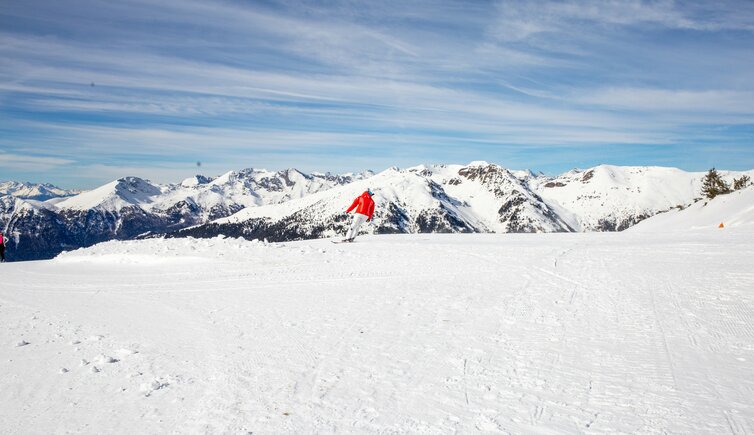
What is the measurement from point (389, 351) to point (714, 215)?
45.3 metres

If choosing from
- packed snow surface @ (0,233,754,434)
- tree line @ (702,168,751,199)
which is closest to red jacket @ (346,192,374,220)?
packed snow surface @ (0,233,754,434)

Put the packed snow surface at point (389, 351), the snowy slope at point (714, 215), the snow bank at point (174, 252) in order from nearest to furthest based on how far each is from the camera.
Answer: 1. the packed snow surface at point (389, 351)
2. the snow bank at point (174, 252)
3. the snowy slope at point (714, 215)

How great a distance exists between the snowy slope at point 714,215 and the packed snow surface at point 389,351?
88.4 ft

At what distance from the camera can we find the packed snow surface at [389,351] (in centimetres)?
503

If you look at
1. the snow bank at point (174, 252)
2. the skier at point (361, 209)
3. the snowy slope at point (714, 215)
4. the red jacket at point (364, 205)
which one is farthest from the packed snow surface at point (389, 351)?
the snowy slope at point (714, 215)

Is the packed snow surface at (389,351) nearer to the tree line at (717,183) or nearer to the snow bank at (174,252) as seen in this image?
the snow bank at (174,252)

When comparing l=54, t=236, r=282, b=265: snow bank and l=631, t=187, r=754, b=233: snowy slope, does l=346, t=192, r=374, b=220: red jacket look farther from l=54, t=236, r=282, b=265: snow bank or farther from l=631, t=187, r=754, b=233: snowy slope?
l=631, t=187, r=754, b=233: snowy slope

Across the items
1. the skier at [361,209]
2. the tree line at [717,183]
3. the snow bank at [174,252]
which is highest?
the tree line at [717,183]

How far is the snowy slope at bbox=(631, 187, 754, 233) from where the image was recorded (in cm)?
3512

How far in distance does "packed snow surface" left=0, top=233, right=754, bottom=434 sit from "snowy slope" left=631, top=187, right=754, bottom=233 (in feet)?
88.4

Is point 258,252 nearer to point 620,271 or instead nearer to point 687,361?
point 620,271

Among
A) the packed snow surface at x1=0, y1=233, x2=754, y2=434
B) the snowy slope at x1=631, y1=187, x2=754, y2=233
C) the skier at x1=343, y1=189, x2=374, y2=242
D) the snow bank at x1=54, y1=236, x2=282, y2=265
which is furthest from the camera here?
the snowy slope at x1=631, y1=187, x2=754, y2=233

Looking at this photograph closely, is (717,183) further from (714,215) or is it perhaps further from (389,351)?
(389,351)

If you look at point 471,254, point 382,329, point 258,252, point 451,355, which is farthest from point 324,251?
point 451,355
